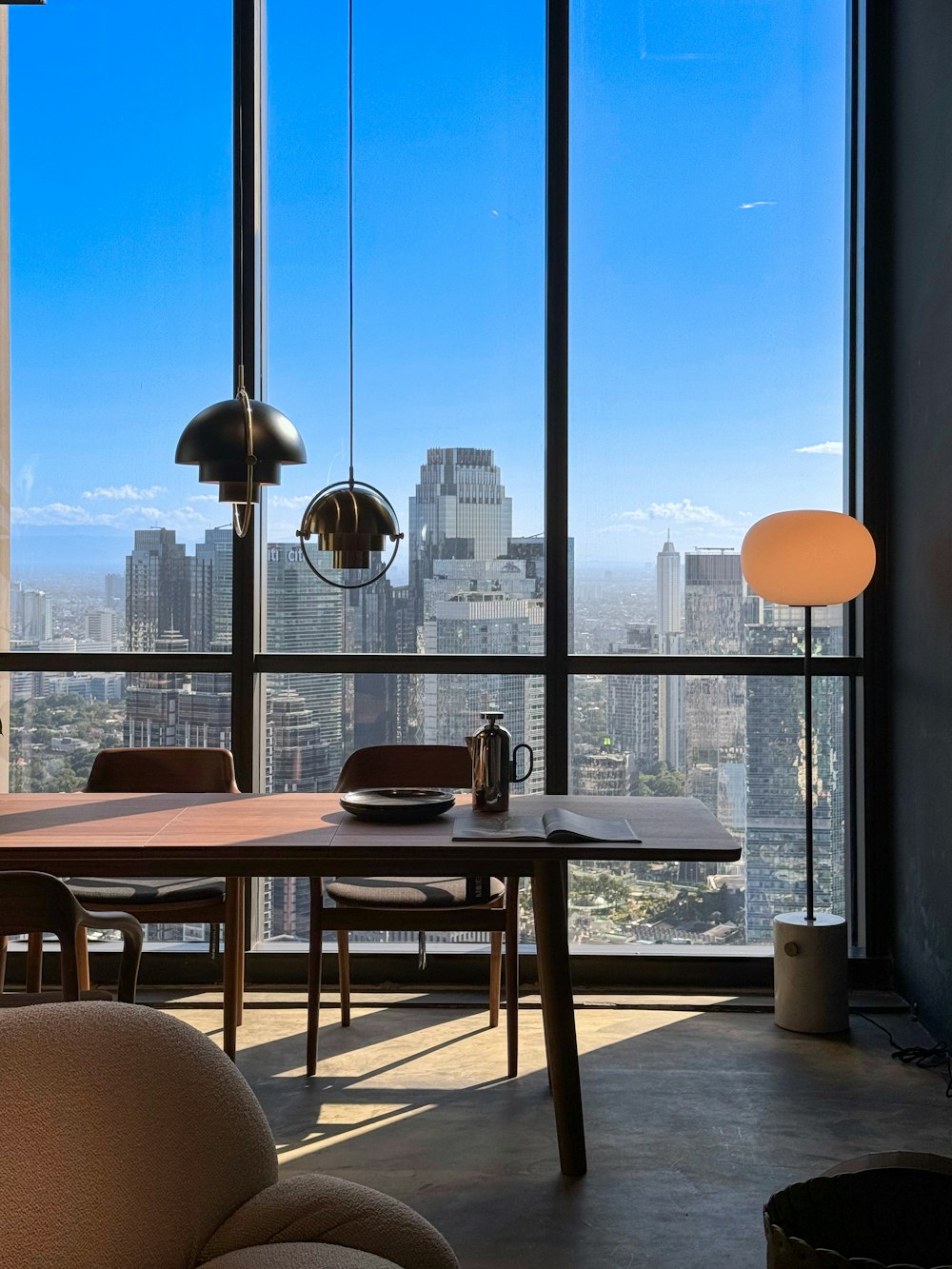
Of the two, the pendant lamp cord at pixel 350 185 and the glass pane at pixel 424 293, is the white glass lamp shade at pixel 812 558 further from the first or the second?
the pendant lamp cord at pixel 350 185

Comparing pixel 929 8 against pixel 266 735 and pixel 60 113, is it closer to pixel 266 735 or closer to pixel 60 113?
pixel 60 113

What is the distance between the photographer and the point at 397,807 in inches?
123

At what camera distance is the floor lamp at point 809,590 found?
12.4 feet

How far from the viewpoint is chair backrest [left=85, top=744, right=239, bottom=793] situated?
4016mm

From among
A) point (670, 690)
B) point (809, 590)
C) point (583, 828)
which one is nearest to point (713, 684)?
point (670, 690)

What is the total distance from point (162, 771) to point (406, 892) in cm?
101

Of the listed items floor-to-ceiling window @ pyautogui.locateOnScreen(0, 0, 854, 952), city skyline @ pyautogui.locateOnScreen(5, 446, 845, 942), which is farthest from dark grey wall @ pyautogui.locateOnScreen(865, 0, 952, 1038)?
city skyline @ pyautogui.locateOnScreen(5, 446, 845, 942)

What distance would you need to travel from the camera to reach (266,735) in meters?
4.51

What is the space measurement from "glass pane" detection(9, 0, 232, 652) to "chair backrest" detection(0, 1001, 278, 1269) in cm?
301

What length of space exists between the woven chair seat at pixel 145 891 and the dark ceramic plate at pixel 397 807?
610 mm

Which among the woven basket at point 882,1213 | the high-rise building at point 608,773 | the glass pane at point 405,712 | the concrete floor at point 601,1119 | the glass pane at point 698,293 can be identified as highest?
the glass pane at point 698,293

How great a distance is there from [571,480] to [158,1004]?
7.78ft

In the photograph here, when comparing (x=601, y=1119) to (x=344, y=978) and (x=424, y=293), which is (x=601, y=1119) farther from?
(x=424, y=293)

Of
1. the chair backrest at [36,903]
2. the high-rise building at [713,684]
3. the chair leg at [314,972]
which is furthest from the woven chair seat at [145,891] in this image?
the high-rise building at [713,684]
